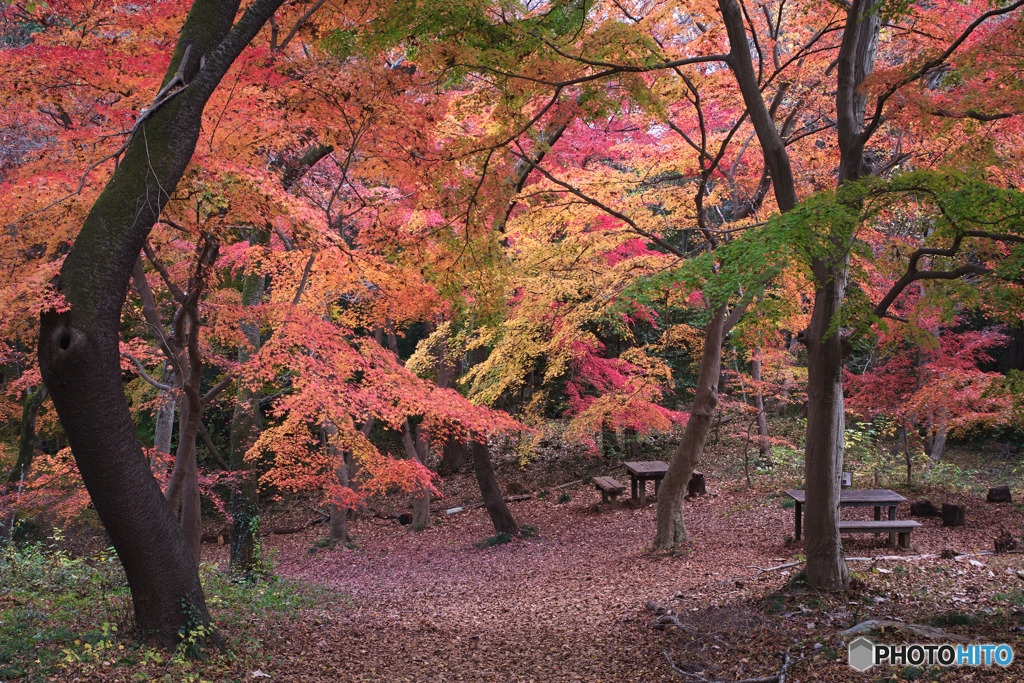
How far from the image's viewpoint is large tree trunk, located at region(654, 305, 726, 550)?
923cm

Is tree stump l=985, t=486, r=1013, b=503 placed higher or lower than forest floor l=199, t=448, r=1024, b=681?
higher

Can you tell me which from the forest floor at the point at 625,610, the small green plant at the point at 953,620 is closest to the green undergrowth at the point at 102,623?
the forest floor at the point at 625,610

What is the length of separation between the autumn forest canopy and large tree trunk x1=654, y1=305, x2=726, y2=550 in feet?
0.17

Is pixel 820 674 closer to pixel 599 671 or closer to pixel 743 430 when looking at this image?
pixel 599 671

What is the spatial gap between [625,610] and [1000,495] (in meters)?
7.15

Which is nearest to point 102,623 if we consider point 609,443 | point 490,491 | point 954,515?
point 490,491

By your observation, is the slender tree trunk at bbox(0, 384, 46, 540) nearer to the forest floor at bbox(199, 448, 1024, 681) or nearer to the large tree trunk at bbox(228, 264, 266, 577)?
the large tree trunk at bbox(228, 264, 266, 577)

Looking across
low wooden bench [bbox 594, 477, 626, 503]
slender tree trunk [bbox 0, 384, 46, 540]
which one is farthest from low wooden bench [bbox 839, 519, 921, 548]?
slender tree trunk [bbox 0, 384, 46, 540]

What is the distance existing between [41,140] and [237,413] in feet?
14.2

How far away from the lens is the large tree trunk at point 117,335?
4.45 meters

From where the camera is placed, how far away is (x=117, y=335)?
15.3ft

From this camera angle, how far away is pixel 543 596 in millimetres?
8312

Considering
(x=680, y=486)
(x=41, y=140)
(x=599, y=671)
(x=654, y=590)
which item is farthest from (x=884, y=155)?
(x=41, y=140)

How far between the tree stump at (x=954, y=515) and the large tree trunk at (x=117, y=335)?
9.48 metres
